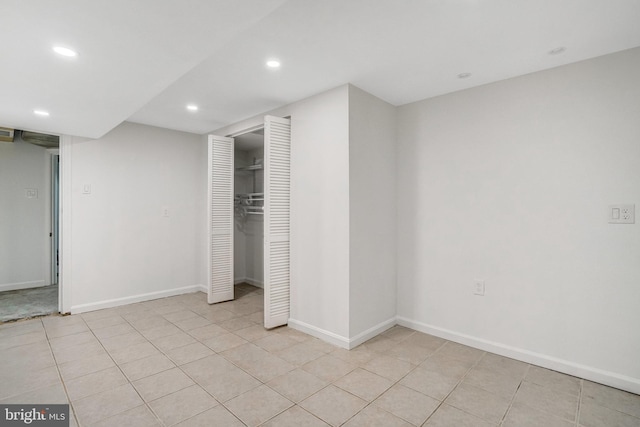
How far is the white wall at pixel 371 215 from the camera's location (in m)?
2.94

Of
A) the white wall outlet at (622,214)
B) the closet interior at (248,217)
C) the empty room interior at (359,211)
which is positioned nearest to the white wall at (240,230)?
the closet interior at (248,217)

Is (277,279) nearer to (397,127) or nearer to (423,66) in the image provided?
(397,127)

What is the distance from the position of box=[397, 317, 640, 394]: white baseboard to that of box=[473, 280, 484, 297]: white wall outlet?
1.39 ft

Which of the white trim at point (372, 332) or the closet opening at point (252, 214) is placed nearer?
the white trim at point (372, 332)

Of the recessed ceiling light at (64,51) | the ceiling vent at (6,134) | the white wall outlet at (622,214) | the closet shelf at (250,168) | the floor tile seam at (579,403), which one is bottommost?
the floor tile seam at (579,403)

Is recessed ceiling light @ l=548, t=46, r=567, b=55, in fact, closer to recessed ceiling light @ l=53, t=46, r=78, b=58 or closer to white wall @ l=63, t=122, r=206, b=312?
recessed ceiling light @ l=53, t=46, r=78, b=58

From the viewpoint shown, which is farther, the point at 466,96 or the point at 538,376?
the point at 466,96

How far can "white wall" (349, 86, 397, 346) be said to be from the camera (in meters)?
2.94

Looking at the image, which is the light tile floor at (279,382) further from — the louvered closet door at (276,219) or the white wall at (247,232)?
the white wall at (247,232)

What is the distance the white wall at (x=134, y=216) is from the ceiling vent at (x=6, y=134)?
1.34 meters

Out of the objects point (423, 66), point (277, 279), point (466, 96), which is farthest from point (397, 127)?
point (277, 279)

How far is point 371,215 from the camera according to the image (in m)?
3.16

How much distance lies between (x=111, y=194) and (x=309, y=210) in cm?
285

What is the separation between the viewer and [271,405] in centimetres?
205
